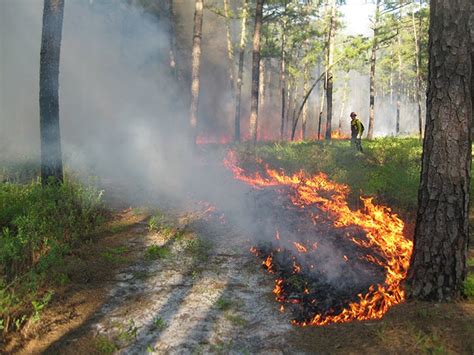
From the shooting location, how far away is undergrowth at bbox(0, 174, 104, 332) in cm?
459

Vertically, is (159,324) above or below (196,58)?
below

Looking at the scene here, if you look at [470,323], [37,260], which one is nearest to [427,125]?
[470,323]

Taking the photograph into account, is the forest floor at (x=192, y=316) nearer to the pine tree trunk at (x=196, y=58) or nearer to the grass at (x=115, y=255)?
the grass at (x=115, y=255)

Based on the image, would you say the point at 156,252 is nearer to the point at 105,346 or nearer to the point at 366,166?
the point at 105,346

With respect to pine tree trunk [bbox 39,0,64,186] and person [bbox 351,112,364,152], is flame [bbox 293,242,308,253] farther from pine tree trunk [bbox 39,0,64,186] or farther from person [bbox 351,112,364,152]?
person [bbox 351,112,364,152]

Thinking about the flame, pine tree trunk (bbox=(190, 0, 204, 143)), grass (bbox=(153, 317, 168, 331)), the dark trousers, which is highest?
pine tree trunk (bbox=(190, 0, 204, 143))

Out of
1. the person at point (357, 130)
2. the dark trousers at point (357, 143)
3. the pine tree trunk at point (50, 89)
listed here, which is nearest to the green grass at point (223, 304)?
the pine tree trunk at point (50, 89)

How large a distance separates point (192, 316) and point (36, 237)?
125 inches

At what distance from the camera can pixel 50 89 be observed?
8859 mm

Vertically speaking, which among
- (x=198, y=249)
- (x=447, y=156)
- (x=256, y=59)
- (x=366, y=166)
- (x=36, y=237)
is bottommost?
(x=198, y=249)

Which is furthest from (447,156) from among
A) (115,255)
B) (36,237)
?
(36,237)

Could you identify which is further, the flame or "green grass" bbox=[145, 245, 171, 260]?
"green grass" bbox=[145, 245, 171, 260]

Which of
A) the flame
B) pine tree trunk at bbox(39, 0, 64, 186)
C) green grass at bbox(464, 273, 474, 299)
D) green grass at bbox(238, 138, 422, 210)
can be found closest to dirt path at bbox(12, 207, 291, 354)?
the flame

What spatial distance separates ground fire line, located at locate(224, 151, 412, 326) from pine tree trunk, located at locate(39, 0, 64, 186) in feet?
16.9
